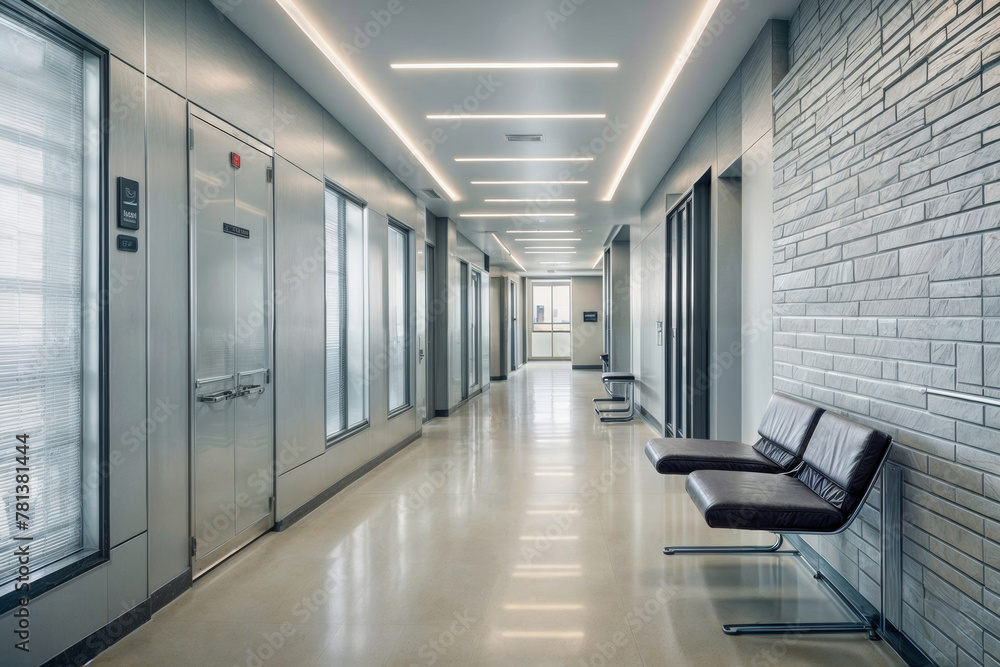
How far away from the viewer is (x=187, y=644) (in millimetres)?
2391

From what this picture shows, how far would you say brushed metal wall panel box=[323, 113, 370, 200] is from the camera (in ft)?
15.3

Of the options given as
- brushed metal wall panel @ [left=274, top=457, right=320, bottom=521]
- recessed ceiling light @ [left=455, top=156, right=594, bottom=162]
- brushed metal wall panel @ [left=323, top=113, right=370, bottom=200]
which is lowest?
brushed metal wall panel @ [left=274, top=457, right=320, bottom=521]

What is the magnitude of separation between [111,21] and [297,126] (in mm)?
1772

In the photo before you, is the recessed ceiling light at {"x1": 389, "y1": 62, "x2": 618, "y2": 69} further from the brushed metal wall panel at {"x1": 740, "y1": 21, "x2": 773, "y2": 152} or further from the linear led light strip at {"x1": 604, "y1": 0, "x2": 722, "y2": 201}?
the brushed metal wall panel at {"x1": 740, "y1": 21, "x2": 773, "y2": 152}

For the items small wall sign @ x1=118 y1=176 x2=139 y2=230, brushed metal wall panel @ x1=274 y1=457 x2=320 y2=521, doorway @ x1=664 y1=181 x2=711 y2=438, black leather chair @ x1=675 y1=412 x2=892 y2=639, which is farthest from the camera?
doorway @ x1=664 y1=181 x2=711 y2=438

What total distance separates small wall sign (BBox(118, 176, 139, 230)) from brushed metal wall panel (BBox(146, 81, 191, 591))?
0.10m

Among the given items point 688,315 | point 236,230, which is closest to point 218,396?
point 236,230

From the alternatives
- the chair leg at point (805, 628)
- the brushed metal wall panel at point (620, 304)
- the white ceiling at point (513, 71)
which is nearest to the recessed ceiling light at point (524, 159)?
the white ceiling at point (513, 71)

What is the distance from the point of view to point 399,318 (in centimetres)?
679

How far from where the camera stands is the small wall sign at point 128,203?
2.41 m

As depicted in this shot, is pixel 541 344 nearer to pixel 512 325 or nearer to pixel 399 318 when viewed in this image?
pixel 512 325

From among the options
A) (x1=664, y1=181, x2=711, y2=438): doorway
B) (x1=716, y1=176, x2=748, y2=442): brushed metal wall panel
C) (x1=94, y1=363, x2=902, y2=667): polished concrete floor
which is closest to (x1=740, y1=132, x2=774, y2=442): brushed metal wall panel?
(x1=716, y1=176, x2=748, y2=442): brushed metal wall panel

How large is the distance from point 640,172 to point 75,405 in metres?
5.84

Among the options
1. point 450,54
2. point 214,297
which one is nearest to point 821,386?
point 450,54
